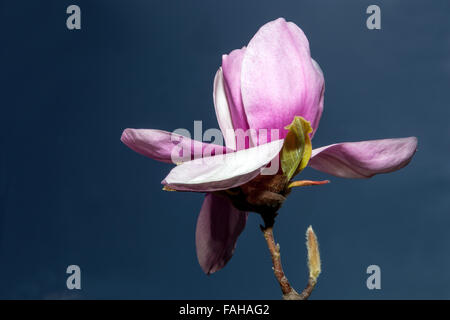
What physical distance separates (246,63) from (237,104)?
0.16 ft

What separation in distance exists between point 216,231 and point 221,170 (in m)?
0.17

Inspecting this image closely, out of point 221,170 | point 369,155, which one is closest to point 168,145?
Result: point 221,170

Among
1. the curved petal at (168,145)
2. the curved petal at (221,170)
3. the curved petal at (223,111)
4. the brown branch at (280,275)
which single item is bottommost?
the brown branch at (280,275)

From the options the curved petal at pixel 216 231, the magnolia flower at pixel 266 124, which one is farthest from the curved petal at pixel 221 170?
the curved petal at pixel 216 231

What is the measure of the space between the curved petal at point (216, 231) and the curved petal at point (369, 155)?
0.12 m

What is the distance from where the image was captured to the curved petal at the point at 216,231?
56 centimetres

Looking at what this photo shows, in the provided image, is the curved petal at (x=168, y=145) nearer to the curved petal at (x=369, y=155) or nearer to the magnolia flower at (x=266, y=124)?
the magnolia flower at (x=266, y=124)

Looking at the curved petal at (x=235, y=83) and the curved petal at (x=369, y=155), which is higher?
the curved petal at (x=235, y=83)

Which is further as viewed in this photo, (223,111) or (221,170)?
(223,111)

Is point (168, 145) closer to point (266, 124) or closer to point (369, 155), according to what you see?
point (266, 124)

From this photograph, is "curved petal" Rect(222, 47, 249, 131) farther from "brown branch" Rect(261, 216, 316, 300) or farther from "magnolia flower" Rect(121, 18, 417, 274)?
"brown branch" Rect(261, 216, 316, 300)

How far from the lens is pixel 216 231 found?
0.57 metres

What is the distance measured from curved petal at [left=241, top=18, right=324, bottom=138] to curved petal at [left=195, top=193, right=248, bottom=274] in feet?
0.42

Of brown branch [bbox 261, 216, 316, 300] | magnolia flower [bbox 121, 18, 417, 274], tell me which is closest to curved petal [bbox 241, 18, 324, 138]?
magnolia flower [bbox 121, 18, 417, 274]
